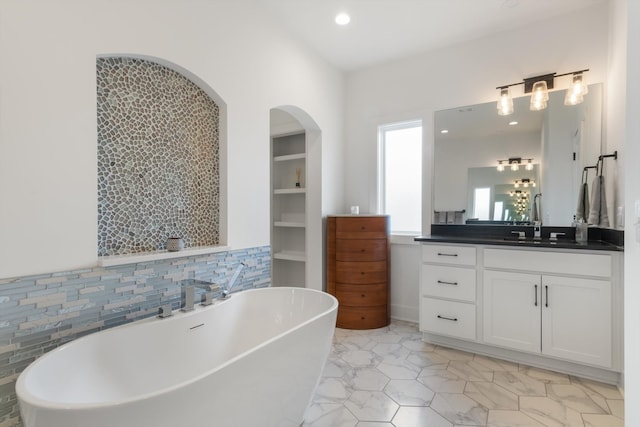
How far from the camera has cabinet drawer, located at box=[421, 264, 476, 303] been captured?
8.63 feet

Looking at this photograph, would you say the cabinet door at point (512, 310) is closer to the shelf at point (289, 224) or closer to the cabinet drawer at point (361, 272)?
the cabinet drawer at point (361, 272)

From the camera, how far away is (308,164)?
139 inches

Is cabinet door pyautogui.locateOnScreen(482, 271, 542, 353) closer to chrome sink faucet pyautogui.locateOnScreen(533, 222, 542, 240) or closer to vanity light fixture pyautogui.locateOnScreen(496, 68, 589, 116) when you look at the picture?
chrome sink faucet pyautogui.locateOnScreen(533, 222, 542, 240)

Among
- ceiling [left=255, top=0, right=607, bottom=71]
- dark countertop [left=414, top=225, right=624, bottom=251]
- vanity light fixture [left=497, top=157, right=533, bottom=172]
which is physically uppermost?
ceiling [left=255, top=0, right=607, bottom=71]

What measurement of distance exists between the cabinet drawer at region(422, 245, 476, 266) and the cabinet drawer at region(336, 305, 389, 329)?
0.83 meters

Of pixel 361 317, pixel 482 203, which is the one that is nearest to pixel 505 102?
pixel 482 203

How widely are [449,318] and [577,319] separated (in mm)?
880

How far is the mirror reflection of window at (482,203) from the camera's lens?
3.05 meters

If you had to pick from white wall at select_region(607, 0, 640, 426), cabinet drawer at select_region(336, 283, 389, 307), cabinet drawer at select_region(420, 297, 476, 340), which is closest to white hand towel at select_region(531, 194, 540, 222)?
cabinet drawer at select_region(420, 297, 476, 340)

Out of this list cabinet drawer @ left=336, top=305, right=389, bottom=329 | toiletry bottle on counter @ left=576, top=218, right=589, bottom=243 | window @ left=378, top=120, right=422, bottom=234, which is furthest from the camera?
window @ left=378, top=120, right=422, bottom=234

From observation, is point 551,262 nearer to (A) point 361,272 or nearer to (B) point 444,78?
(A) point 361,272

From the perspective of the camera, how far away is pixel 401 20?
2.77 m

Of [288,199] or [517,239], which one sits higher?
[288,199]

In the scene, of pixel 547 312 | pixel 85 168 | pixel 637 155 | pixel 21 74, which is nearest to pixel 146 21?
pixel 21 74
